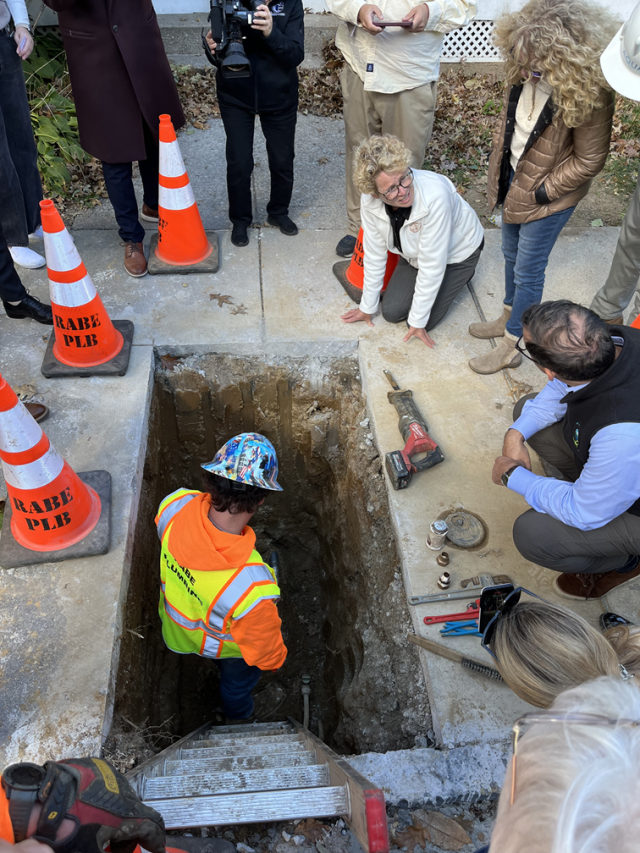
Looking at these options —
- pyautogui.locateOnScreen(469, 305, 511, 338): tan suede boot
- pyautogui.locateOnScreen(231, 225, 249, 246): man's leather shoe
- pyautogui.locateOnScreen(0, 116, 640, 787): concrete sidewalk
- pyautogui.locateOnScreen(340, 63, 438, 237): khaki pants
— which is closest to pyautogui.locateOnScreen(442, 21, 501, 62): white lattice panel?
pyautogui.locateOnScreen(0, 116, 640, 787): concrete sidewalk

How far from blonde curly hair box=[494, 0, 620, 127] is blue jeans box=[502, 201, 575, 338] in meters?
0.64

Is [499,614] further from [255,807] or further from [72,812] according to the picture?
[72,812]

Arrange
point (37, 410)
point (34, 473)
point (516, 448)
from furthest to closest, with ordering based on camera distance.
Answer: point (37, 410), point (516, 448), point (34, 473)

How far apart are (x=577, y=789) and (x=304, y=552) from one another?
4118 mm

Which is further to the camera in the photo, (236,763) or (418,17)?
(418,17)

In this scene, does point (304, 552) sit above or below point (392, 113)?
below

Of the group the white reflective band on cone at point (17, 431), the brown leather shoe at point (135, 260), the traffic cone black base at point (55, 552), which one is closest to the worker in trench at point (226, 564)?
the traffic cone black base at point (55, 552)

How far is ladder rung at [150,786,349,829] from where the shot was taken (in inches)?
80.7

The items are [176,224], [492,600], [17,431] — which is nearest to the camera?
[492,600]

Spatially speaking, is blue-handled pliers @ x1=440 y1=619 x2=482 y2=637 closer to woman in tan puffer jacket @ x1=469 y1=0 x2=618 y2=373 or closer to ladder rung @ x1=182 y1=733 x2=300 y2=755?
ladder rung @ x1=182 y1=733 x2=300 y2=755

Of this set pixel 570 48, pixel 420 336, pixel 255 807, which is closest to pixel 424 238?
pixel 420 336

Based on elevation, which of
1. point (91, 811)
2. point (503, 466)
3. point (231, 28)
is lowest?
point (503, 466)

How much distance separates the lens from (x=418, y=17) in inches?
156

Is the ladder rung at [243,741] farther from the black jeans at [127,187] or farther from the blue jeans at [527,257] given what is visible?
the black jeans at [127,187]
